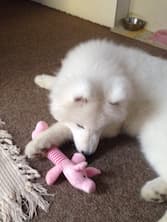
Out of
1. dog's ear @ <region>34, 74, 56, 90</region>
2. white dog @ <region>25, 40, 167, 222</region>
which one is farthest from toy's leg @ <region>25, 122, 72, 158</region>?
dog's ear @ <region>34, 74, 56, 90</region>

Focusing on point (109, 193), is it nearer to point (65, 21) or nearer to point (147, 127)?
point (147, 127)

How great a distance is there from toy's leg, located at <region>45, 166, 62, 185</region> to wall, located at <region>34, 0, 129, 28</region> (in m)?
1.50

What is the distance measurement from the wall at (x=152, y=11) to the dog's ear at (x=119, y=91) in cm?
131

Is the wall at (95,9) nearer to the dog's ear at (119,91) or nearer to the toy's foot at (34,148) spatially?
the dog's ear at (119,91)

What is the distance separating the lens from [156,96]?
146cm

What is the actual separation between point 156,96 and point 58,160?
0.45 m

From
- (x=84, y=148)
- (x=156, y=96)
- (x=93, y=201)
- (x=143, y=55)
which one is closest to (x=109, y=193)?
(x=93, y=201)

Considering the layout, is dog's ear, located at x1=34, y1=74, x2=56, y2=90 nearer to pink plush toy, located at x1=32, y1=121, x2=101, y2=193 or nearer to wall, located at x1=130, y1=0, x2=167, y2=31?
pink plush toy, located at x1=32, y1=121, x2=101, y2=193

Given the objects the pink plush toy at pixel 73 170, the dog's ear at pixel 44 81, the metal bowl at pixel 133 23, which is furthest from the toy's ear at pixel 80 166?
the metal bowl at pixel 133 23

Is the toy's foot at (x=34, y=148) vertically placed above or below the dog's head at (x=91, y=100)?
below

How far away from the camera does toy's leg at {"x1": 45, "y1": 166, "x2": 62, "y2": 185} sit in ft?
4.35

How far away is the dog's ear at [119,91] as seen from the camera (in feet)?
4.33

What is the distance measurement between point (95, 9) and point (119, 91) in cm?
144

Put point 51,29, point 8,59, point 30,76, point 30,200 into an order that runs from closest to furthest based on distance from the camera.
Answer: point 30,200 → point 30,76 → point 8,59 → point 51,29
